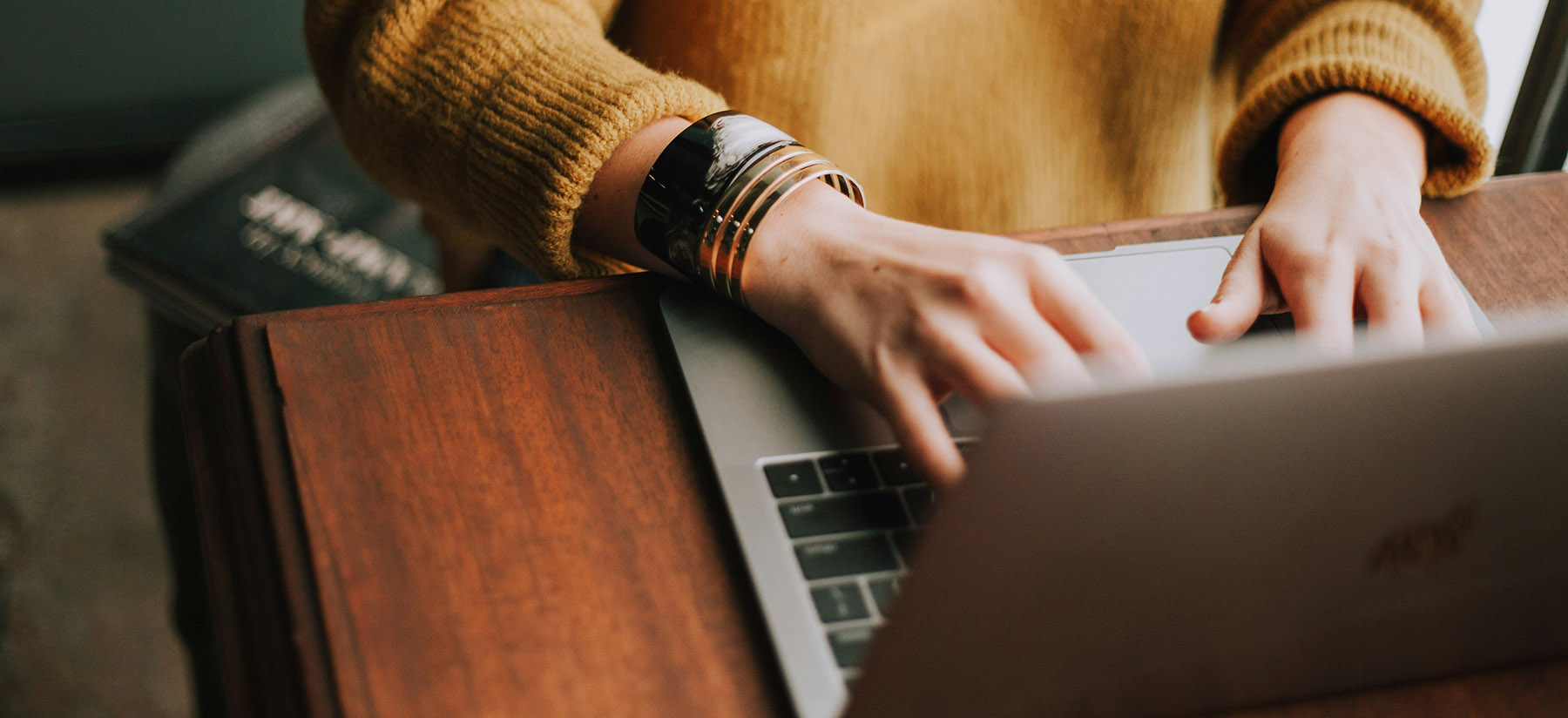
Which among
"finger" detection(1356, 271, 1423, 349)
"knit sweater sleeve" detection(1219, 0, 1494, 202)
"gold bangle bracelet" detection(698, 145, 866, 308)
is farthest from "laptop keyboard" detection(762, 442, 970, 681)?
"knit sweater sleeve" detection(1219, 0, 1494, 202)

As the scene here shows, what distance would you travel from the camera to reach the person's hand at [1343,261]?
0.46 meters

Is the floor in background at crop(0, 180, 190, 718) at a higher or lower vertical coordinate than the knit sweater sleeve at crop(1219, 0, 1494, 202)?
lower

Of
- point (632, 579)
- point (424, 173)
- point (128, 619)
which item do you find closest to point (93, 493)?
point (128, 619)

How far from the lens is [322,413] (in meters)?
0.39

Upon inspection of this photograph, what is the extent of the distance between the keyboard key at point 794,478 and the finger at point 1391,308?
0.27 meters

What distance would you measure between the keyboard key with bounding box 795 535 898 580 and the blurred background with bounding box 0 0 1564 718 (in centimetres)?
74

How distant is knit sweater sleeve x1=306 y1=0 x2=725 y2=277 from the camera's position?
1.60ft

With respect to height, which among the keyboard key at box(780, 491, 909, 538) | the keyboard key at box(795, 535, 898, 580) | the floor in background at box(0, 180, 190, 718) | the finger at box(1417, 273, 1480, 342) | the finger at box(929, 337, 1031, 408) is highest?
the finger at box(929, 337, 1031, 408)

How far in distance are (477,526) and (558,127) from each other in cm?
21

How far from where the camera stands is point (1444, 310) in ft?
1.54

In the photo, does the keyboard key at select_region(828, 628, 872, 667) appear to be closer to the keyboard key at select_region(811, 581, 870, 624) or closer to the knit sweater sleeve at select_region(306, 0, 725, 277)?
the keyboard key at select_region(811, 581, 870, 624)

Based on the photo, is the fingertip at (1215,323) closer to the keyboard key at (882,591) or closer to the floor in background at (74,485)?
the keyboard key at (882,591)

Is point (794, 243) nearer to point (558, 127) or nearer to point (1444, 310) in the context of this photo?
point (558, 127)

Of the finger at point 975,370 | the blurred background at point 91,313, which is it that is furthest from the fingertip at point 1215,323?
the blurred background at point 91,313
